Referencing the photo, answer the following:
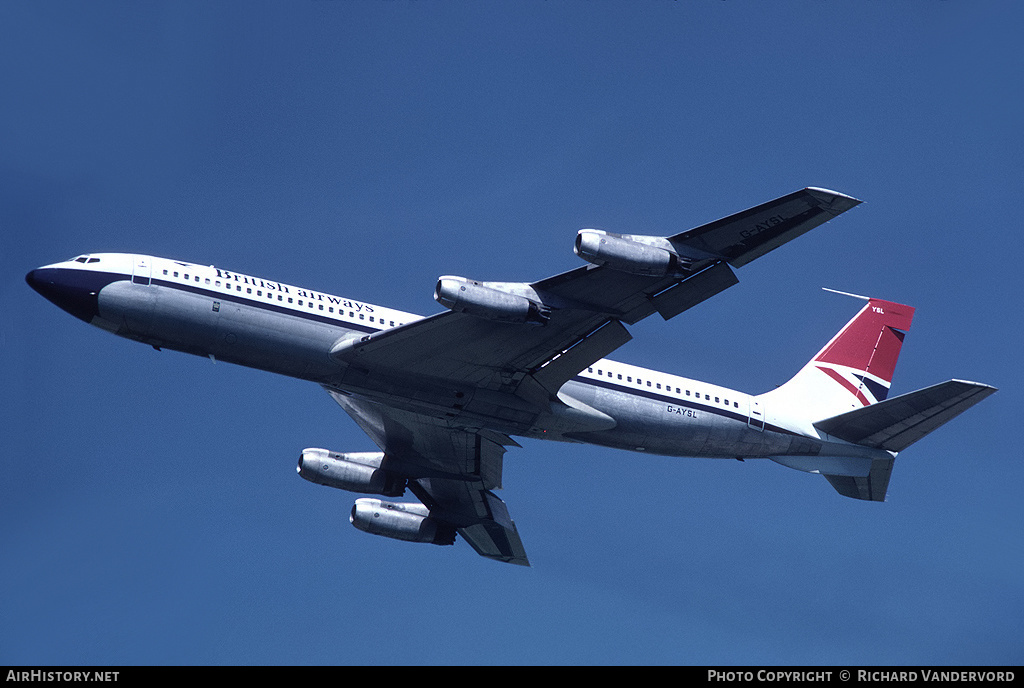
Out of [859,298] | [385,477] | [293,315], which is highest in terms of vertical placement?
[859,298]

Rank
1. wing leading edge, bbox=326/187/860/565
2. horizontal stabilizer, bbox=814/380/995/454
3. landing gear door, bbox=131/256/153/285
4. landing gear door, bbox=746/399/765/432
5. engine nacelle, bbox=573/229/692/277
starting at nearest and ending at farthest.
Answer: engine nacelle, bbox=573/229/692/277, wing leading edge, bbox=326/187/860/565, landing gear door, bbox=131/256/153/285, horizontal stabilizer, bbox=814/380/995/454, landing gear door, bbox=746/399/765/432

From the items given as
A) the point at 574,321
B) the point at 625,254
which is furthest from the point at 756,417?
the point at 625,254

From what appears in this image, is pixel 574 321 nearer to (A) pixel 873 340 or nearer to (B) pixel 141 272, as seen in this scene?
(B) pixel 141 272

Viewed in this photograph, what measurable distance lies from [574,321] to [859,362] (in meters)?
19.0

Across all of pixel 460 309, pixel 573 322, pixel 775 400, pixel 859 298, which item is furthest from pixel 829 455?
pixel 460 309

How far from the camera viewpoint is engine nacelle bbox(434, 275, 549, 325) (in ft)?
119

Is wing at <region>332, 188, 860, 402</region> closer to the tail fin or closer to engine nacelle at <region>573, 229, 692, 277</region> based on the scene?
engine nacelle at <region>573, 229, 692, 277</region>

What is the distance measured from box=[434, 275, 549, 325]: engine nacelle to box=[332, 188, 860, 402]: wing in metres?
1.00

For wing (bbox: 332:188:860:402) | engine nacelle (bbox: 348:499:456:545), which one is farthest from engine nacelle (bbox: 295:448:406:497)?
wing (bbox: 332:188:860:402)

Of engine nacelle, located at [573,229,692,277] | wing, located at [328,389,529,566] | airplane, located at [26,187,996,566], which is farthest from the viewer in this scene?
wing, located at [328,389,529,566]

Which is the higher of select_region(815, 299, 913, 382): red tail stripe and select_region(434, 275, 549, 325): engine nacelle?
select_region(815, 299, 913, 382): red tail stripe

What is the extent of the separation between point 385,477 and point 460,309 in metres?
14.7

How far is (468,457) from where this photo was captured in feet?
159
